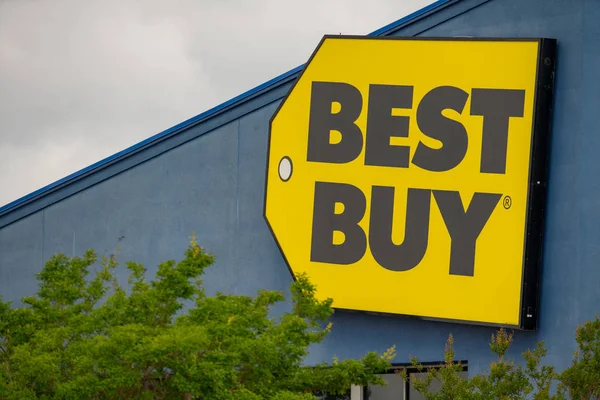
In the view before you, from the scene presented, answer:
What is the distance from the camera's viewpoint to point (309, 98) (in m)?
26.7

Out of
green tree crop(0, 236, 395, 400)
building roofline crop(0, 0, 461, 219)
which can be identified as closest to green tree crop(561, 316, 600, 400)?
green tree crop(0, 236, 395, 400)

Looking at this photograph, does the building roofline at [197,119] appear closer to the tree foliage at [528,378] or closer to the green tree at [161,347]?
the green tree at [161,347]

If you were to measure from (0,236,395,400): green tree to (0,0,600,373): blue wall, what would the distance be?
511 cm

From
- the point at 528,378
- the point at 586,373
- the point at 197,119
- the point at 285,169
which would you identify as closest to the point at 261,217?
the point at 285,169

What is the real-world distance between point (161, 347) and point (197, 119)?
1179 centimetres

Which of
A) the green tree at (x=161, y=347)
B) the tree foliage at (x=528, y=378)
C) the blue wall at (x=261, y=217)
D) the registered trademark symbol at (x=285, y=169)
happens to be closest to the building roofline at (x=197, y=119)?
the blue wall at (x=261, y=217)

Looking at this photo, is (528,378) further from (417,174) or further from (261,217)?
(261,217)

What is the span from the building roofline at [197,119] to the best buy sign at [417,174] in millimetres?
658

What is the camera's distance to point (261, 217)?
91.9ft

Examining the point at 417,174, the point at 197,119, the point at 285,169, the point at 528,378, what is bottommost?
the point at 528,378

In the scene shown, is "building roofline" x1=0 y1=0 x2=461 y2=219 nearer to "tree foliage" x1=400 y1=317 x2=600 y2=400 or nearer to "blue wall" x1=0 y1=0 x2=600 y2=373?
"blue wall" x1=0 y1=0 x2=600 y2=373

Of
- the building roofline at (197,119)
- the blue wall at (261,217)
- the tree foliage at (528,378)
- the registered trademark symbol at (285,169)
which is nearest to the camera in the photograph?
the tree foliage at (528,378)

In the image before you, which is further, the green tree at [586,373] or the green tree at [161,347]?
the green tree at [586,373]

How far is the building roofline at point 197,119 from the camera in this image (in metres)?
26.0
